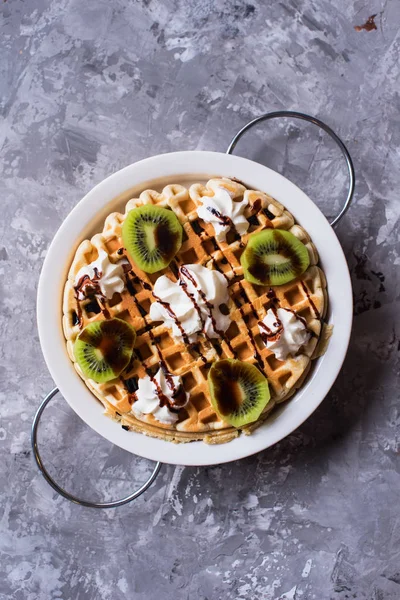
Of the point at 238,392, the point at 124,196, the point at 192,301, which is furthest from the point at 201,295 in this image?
the point at 124,196

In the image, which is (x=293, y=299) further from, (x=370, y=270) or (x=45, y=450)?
(x=45, y=450)

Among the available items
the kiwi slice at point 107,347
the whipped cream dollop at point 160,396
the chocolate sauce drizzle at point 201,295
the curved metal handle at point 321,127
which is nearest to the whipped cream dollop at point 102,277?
the kiwi slice at point 107,347

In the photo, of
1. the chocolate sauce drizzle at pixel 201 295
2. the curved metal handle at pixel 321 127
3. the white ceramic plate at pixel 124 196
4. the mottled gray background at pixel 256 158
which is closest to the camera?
the chocolate sauce drizzle at pixel 201 295

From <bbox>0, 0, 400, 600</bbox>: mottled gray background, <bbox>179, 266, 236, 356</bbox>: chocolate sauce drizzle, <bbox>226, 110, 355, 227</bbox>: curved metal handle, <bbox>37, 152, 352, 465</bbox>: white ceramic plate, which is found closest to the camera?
<bbox>179, 266, 236, 356</bbox>: chocolate sauce drizzle

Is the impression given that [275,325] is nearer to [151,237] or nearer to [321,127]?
[151,237]

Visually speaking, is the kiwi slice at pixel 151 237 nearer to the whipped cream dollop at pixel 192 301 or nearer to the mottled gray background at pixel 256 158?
the whipped cream dollop at pixel 192 301

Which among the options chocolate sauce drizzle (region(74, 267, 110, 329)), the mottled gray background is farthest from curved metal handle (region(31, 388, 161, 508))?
chocolate sauce drizzle (region(74, 267, 110, 329))

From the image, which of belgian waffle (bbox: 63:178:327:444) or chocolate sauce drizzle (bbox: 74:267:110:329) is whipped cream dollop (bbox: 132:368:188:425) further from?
chocolate sauce drizzle (bbox: 74:267:110:329)
